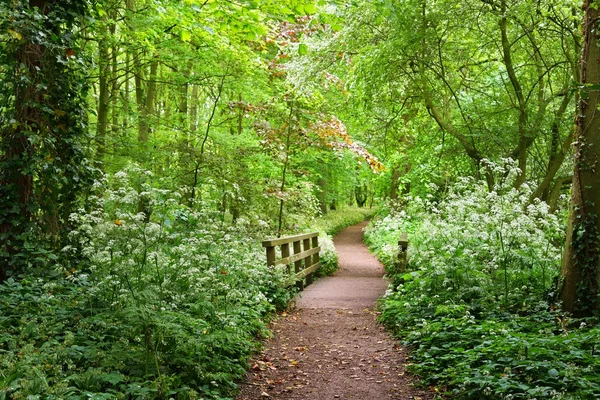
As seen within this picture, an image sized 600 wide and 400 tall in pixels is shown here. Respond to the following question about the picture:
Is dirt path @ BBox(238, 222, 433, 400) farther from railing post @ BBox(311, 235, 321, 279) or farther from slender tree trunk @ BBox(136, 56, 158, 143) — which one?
slender tree trunk @ BBox(136, 56, 158, 143)

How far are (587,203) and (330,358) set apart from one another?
3.42 metres

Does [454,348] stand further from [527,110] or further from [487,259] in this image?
[527,110]

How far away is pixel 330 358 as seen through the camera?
576 cm

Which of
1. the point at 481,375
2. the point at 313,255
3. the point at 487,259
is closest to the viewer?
the point at 481,375

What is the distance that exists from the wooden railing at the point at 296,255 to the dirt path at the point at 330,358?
0.77m

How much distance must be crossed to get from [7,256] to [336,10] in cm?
727

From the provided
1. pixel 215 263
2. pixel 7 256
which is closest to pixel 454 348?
pixel 215 263

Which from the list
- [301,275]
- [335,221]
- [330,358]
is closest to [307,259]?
[301,275]

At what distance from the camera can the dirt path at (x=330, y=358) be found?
15.1 ft

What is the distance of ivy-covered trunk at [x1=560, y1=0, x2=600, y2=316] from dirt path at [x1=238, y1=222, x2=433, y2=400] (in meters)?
2.08

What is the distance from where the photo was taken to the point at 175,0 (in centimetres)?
799

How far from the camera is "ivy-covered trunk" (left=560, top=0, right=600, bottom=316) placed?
540cm

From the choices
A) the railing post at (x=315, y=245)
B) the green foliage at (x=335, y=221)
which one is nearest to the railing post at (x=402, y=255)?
the railing post at (x=315, y=245)

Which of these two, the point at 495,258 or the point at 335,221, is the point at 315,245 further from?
the point at 335,221
